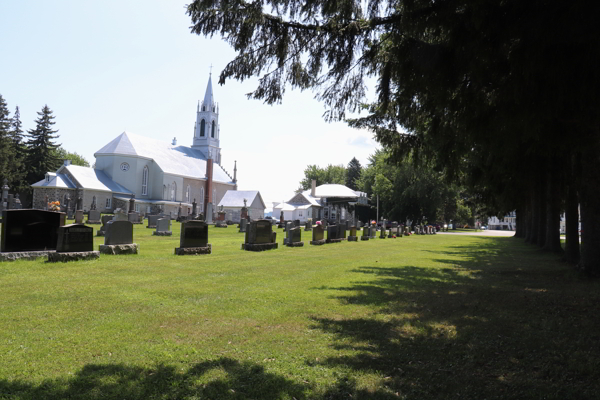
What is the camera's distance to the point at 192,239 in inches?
566

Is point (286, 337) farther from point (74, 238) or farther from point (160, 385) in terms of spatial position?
point (74, 238)

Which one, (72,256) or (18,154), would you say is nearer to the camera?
(72,256)

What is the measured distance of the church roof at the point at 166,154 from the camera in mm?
60531

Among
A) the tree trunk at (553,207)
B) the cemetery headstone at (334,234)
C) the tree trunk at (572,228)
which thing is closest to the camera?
the tree trunk at (572,228)

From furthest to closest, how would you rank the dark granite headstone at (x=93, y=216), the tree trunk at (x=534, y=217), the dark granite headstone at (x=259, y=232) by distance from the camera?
the dark granite headstone at (x=93, y=216) → the tree trunk at (x=534, y=217) → the dark granite headstone at (x=259, y=232)

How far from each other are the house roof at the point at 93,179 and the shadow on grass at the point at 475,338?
165 feet

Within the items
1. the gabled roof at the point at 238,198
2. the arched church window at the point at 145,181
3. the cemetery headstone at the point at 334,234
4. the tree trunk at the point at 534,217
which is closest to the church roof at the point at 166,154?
the arched church window at the point at 145,181

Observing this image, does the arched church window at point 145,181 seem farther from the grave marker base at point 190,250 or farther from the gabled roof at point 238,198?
the grave marker base at point 190,250

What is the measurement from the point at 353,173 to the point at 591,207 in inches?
4385

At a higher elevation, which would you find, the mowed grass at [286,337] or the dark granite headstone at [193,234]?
the dark granite headstone at [193,234]

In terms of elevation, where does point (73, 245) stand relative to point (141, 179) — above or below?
below

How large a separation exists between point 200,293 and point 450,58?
5474 mm

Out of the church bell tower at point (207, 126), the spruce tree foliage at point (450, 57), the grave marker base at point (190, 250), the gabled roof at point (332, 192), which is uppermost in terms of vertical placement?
the church bell tower at point (207, 126)

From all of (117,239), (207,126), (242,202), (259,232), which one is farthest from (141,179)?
(117,239)
